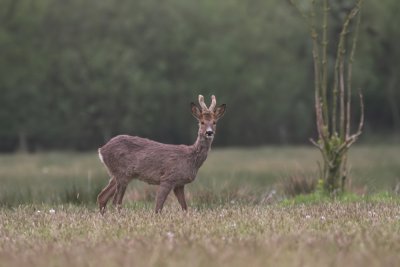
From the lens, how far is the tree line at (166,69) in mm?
53406

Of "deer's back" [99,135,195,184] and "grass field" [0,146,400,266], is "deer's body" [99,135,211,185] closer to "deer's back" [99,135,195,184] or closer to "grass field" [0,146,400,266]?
"deer's back" [99,135,195,184]

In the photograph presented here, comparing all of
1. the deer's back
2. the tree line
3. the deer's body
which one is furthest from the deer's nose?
the tree line

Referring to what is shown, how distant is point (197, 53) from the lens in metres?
60.2

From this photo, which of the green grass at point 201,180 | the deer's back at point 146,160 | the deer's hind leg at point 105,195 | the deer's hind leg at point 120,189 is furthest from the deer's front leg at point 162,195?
the green grass at point 201,180

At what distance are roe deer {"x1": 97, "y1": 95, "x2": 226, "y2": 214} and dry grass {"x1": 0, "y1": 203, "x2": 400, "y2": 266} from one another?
0.54 meters

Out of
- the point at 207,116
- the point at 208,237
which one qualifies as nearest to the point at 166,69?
the point at 207,116

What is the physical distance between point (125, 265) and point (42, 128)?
48146mm

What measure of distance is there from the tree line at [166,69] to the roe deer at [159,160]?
122 ft

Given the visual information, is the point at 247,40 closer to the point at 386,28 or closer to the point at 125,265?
the point at 386,28

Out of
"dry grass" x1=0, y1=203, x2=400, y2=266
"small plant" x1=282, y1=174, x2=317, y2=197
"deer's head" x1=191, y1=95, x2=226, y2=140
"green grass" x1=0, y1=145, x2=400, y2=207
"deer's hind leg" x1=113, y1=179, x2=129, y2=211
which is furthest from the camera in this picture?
"small plant" x1=282, y1=174, x2=317, y2=197

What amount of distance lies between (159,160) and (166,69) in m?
47.1

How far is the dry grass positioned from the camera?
24.4ft

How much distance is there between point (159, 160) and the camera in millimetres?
12680

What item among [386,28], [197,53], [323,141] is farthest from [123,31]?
[323,141]
